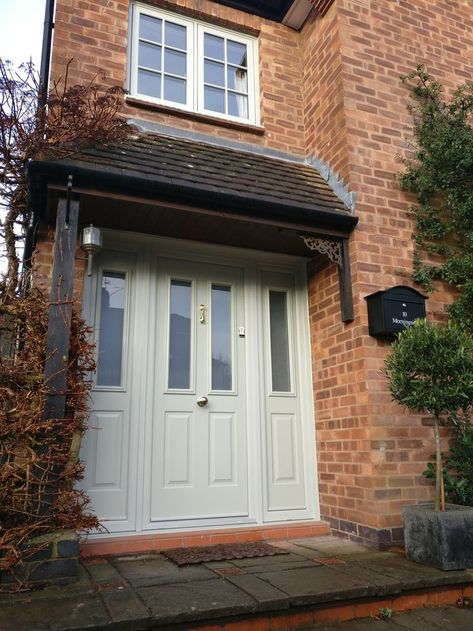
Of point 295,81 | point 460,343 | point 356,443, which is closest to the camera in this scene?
point 460,343

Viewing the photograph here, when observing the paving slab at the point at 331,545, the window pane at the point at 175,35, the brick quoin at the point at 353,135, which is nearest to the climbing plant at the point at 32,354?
the brick quoin at the point at 353,135

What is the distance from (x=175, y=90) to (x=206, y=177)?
5.66ft

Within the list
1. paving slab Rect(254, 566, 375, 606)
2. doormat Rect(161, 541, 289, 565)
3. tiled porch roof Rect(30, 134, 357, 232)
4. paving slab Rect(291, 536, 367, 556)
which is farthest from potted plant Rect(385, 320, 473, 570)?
tiled porch roof Rect(30, 134, 357, 232)

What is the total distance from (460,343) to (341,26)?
11.8 feet

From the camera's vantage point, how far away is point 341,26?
518 centimetres

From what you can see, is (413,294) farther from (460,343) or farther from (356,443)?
(356,443)

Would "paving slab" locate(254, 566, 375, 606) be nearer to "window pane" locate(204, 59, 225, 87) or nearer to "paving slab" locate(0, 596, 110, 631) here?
"paving slab" locate(0, 596, 110, 631)

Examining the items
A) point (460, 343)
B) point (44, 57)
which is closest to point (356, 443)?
point (460, 343)

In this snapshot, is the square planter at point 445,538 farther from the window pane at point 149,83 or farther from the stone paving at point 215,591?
the window pane at point 149,83

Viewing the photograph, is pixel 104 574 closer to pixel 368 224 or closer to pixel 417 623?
pixel 417 623

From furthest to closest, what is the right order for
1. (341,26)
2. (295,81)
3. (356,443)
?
1. (295,81)
2. (341,26)
3. (356,443)

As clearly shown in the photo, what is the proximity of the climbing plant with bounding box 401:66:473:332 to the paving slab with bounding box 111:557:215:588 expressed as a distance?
3.09 m

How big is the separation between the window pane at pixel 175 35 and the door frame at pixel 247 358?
2.43 metres

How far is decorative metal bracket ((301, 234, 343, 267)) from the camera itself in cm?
456
